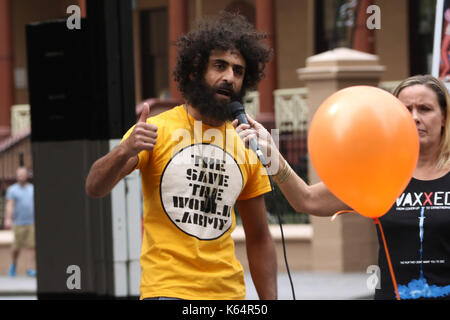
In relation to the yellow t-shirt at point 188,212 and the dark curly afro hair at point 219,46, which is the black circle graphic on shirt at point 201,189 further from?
the dark curly afro hair at point 219,46

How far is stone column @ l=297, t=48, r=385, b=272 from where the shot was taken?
11.3m

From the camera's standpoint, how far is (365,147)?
3.27 m

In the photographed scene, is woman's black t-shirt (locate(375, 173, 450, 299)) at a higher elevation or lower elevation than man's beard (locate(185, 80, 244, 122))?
lower

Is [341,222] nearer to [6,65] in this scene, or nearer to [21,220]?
[21,220]

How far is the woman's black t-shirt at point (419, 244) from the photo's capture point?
155 inches

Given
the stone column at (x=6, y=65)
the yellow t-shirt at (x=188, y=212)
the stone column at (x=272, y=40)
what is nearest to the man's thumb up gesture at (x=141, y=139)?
the yellow t-shirt at (x=188, y=212)

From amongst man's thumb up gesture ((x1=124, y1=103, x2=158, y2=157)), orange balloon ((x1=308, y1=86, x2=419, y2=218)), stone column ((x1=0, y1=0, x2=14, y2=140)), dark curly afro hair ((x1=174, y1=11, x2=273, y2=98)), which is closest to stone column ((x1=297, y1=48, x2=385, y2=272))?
dark curly afro hair ((x1=174, y1=11, x2=273, y2=98))

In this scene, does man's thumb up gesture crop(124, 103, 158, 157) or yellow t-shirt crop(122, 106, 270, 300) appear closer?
man's thumb up gesture crop(124, 103, 158, 157)

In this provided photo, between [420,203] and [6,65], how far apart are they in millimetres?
19634

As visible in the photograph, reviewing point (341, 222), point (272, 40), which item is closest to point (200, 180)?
point (341, 222)

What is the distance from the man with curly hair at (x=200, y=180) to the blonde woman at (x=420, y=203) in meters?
0.27

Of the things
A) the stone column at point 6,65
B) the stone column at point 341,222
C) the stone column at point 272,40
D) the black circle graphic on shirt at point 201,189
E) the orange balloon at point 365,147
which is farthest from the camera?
the stone column at point 6,65

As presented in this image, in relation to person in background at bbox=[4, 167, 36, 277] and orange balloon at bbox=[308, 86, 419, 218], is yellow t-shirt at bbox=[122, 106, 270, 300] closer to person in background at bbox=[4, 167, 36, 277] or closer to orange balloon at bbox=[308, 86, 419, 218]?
orange balloon at bbox=[308, 86, 419, 218]

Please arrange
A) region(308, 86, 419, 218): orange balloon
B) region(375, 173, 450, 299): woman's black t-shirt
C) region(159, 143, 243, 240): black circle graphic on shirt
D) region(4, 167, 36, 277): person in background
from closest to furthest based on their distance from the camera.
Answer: region(308, 86, 419, 218): orange balloon, region(375, 173, 450, 299): woman's black t-shirt, region(159, 143, 243, 240): black circle graphic on shirt, region(4, 167, 36, 277): person in background
